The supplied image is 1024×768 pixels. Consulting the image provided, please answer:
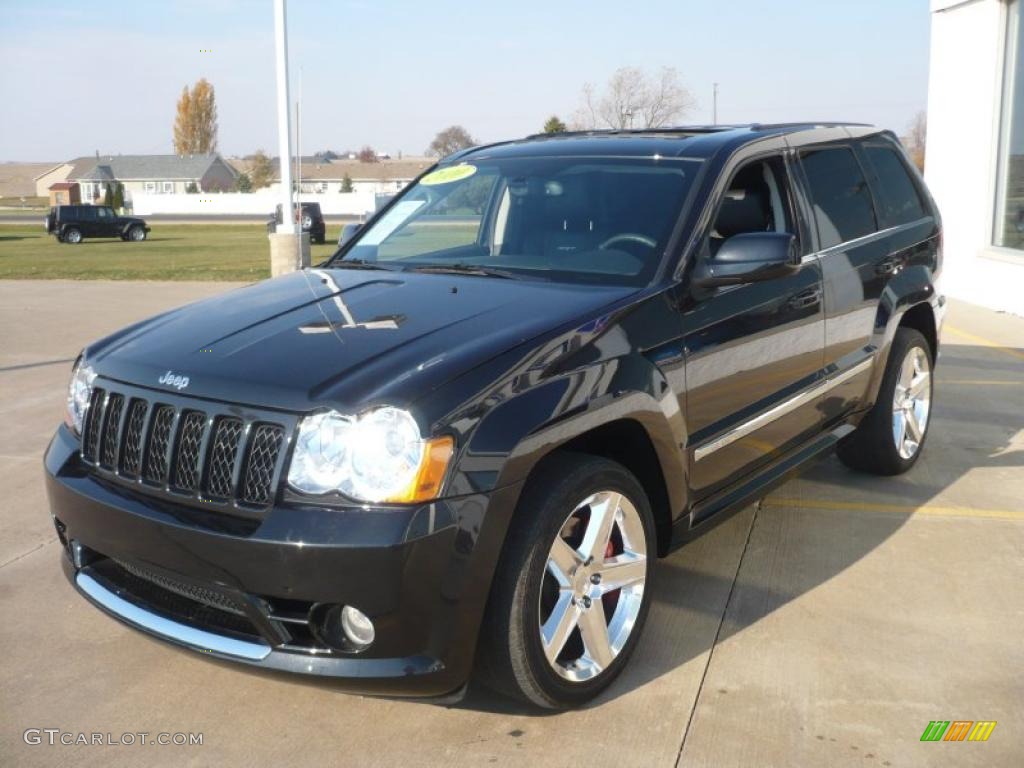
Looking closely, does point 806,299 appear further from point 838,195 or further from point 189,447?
point 189,447

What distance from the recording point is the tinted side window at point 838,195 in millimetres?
4785

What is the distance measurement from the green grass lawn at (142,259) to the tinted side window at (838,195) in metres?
15.3

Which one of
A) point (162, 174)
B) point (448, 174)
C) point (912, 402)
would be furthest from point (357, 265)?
point (162, 174)

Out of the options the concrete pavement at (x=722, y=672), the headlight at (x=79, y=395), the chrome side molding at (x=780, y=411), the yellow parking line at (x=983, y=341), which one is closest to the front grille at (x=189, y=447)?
the headlight at (x=79, y=395)

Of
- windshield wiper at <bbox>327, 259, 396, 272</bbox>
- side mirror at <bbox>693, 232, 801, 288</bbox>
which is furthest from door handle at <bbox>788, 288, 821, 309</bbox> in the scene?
windshield wiper at <bbox>327, 259, 396, 272</bbox>

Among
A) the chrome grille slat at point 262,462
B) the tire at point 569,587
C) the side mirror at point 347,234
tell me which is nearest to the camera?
the chrome grille slat at point 262,462

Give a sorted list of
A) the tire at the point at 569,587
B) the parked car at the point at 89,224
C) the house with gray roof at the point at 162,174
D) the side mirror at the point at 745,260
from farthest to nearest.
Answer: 1. the house with gray roof at the point at 162,174
2. the parked car at the point at 89,224
3. the side mirror at the point at 745,260
4. the tire at the point at 569,587

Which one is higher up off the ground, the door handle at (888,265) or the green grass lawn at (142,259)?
the door handle at (888,265)

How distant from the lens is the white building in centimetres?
1285

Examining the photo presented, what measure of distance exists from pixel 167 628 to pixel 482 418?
1.13 metres

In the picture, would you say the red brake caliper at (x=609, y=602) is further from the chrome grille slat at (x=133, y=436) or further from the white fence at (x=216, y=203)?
the white fence at (x=216, y=203)

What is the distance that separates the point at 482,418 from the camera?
114 inches

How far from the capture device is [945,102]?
48.0 ft

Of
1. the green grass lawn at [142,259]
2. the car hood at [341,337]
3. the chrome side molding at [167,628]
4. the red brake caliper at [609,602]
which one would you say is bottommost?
the green grass lawn at [142,259]
